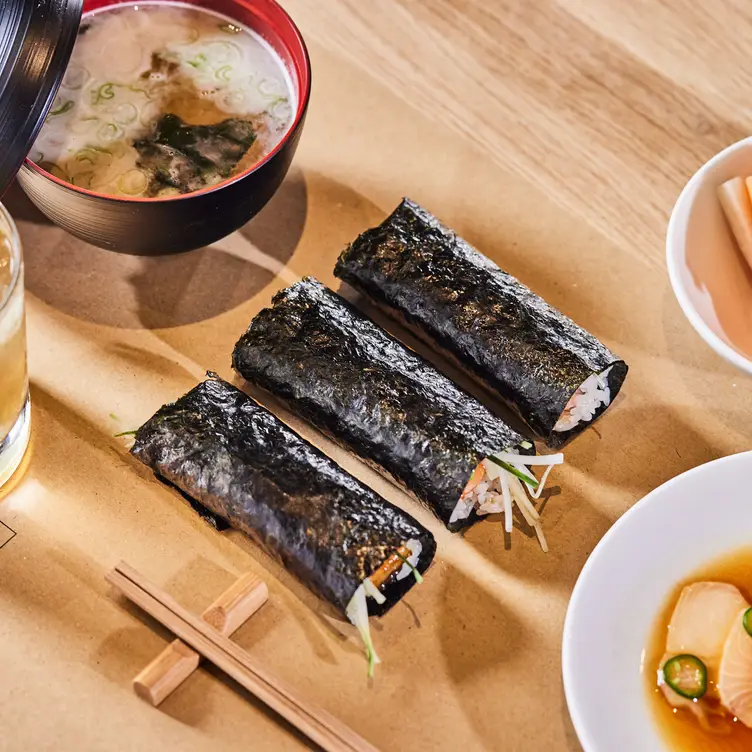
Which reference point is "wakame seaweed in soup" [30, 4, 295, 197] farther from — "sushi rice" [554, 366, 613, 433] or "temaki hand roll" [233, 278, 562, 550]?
"sushi rice" [554, 366, 613, 433]

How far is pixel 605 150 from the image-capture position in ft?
9.41

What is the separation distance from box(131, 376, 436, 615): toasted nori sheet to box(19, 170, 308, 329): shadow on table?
0.32 m

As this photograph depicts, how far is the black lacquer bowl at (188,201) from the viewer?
2.23m

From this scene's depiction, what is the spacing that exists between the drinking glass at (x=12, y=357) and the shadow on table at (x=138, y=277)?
0.31m

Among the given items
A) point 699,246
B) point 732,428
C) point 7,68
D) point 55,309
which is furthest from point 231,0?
point 732,428

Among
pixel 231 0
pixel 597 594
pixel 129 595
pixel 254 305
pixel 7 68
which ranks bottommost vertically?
pixel 129 595

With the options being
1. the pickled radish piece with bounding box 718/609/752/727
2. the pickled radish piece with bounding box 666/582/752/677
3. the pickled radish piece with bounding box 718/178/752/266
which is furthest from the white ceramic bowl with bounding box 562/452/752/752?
the pickled radish piece with bounding box 718/178/752/266

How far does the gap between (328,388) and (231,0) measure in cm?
101

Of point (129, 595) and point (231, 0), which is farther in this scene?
point (231, 0)

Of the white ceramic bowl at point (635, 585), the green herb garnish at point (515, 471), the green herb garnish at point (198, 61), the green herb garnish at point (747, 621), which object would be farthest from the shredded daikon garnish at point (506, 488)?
the green herb garnish at point (198, 61)

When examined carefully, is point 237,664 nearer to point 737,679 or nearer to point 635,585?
point 635,585

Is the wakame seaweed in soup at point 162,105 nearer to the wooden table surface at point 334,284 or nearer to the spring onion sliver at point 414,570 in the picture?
the wooden table surface at point 334,284

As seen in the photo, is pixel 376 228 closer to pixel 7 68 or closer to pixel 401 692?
pixel 7 68

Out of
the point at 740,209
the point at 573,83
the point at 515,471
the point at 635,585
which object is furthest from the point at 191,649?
the point at 573,83
